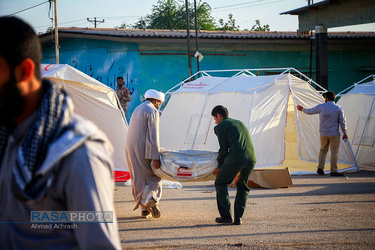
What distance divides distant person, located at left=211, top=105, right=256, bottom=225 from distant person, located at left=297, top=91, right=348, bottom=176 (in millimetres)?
6562

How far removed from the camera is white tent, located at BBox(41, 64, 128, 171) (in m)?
12.0

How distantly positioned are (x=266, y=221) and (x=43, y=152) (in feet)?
20.2

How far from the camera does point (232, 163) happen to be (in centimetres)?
747

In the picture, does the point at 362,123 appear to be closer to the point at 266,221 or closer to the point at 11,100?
the point at 266,221

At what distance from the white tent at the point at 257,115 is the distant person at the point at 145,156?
19.2 feet

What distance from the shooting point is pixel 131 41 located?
79.3 feet

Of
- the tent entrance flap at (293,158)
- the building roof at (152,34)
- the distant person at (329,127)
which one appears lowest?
the tent entrance flap at (293,158)

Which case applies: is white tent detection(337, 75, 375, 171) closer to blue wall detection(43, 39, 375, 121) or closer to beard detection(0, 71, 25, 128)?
blue wall detection(43, 39, 375, 121)

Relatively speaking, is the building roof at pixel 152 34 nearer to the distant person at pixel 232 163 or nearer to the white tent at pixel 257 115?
the white tent at pixel 257 115

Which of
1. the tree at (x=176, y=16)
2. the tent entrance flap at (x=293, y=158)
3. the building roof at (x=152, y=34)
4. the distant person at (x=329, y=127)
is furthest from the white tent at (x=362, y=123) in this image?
the tree at (x=176, y=16)

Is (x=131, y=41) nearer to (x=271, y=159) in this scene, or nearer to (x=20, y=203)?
(x=271, y=159)

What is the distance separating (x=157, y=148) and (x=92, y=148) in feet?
20.4

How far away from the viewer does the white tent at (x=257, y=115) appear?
13977mm

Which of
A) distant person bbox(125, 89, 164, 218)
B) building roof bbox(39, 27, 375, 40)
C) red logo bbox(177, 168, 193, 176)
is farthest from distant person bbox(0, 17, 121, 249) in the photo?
building roof bbox(39, 27, 375, 40)
